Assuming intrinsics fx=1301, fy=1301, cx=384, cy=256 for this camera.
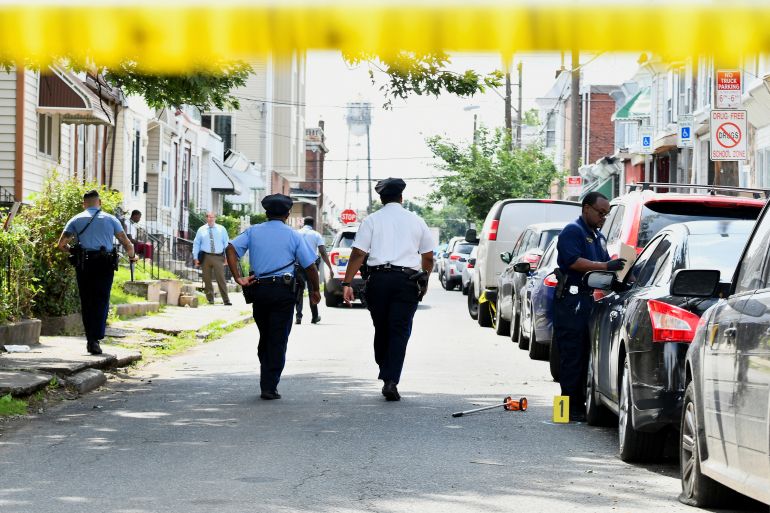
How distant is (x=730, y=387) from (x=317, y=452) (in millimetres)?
3476

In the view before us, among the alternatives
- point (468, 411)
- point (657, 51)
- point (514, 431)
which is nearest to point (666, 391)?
point (514, 431)

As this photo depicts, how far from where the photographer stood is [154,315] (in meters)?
23.0

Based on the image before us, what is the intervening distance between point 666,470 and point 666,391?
2.44 ft

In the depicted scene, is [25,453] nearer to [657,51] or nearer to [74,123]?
[657,51]

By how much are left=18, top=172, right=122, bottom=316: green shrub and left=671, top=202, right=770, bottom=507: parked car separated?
11105 mm

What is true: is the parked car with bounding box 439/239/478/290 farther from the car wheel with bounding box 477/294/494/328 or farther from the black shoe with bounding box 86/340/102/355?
the black shoe with bounding box 86/340/102/355

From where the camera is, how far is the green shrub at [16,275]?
1491 cm

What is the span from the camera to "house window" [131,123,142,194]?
38.0m

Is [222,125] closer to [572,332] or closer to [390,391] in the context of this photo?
[390,391]

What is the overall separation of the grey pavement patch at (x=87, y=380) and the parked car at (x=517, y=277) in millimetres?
6345

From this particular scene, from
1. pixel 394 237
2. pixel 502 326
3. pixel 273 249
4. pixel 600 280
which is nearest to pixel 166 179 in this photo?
pixel 502 326

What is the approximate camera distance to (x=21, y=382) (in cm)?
1146

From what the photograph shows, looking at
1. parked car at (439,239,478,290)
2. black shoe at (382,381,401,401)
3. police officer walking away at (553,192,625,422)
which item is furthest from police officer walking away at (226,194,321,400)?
parked car at (439,239,478,290)

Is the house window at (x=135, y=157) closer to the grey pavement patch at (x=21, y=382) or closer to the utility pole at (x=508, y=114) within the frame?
the utility pole at (x=508, y=114)
